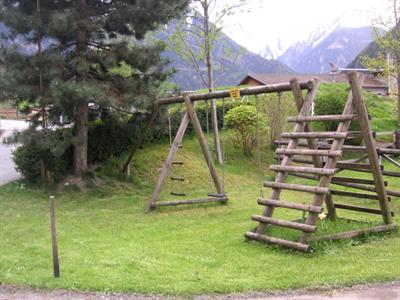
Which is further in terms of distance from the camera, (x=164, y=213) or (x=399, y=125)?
(x=399, y=125)

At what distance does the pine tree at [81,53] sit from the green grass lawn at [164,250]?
236 cm

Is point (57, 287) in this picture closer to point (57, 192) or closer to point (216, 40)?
point (57, 192)

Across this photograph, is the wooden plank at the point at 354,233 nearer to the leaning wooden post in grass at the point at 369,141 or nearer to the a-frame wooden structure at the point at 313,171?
the a-frame wooden structure at the point at 313,171

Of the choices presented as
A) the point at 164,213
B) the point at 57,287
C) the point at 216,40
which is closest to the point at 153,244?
the point at 57,287

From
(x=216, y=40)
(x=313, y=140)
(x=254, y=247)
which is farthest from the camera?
(x=216, y=40)

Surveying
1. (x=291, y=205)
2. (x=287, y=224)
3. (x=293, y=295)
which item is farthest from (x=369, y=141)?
(x=293, y=295)

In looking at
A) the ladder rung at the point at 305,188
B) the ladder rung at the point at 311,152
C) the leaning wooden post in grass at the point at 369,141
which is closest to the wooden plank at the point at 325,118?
the leaning wooden post in grass at the point at 369,141

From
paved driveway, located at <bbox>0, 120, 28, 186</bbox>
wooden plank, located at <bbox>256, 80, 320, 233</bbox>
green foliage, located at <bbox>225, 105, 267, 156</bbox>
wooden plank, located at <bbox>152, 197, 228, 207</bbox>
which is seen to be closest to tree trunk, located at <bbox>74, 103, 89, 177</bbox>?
paved driveway, located at <bbox>0, 120, 28, 186</bbox>

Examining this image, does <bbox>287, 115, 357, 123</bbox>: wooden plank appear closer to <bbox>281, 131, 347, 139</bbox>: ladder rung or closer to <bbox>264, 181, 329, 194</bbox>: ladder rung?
<bbox>281, 131, 347, 139</bbox>: ladder rung

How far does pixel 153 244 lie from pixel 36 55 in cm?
664

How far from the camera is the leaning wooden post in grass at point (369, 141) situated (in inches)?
325

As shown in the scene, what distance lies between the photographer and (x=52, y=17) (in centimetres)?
1201

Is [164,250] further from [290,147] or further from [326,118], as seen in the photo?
[326,118]

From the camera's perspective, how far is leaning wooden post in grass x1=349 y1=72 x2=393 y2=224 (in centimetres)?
826
